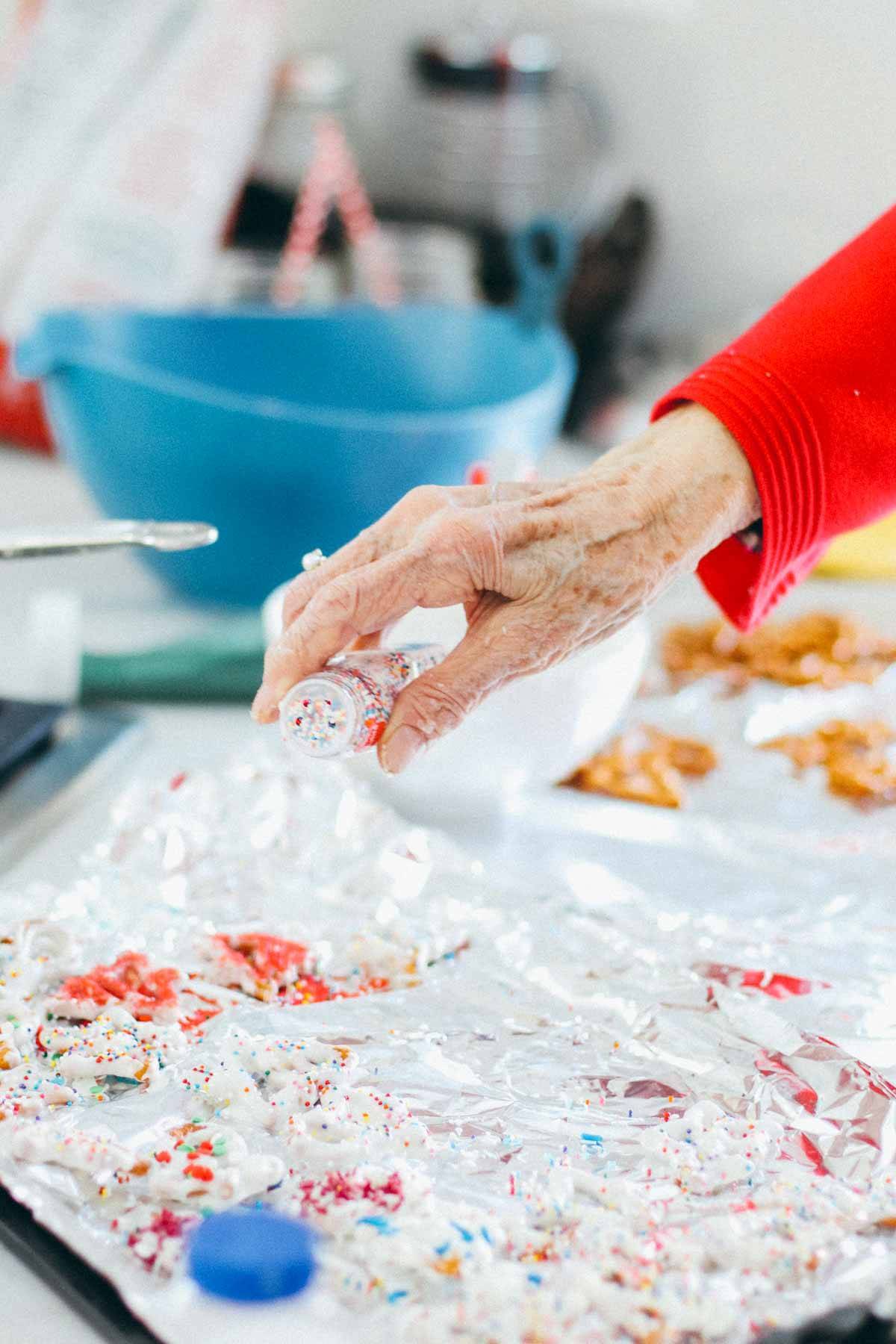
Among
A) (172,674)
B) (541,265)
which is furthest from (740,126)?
(172,674)

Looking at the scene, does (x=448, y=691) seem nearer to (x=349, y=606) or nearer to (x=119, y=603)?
(x=349, y=606)

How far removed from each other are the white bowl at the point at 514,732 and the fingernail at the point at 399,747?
20 centimetres

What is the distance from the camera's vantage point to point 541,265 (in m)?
1.52

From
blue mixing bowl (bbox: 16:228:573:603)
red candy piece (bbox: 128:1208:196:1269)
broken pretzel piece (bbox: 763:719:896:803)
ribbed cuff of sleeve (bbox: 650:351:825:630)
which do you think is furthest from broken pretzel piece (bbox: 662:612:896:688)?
red candy piece (bbox: 128:1208:196:1269)

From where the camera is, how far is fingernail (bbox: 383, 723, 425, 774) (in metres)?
0.67

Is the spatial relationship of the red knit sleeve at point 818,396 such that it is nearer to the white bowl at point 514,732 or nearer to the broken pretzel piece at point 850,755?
the white bowl at point 514,732

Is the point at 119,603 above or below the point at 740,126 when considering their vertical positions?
below

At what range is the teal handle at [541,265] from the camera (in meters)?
1.41

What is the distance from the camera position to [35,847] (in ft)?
2.94

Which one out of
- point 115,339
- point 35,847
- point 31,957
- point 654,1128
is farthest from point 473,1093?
point 115,339

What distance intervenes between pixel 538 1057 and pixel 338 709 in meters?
0.20

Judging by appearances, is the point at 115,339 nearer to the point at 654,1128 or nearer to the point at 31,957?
the point at 31,957

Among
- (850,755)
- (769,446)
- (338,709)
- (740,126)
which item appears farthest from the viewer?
(740,126)

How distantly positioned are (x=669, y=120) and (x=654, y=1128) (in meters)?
1.65
